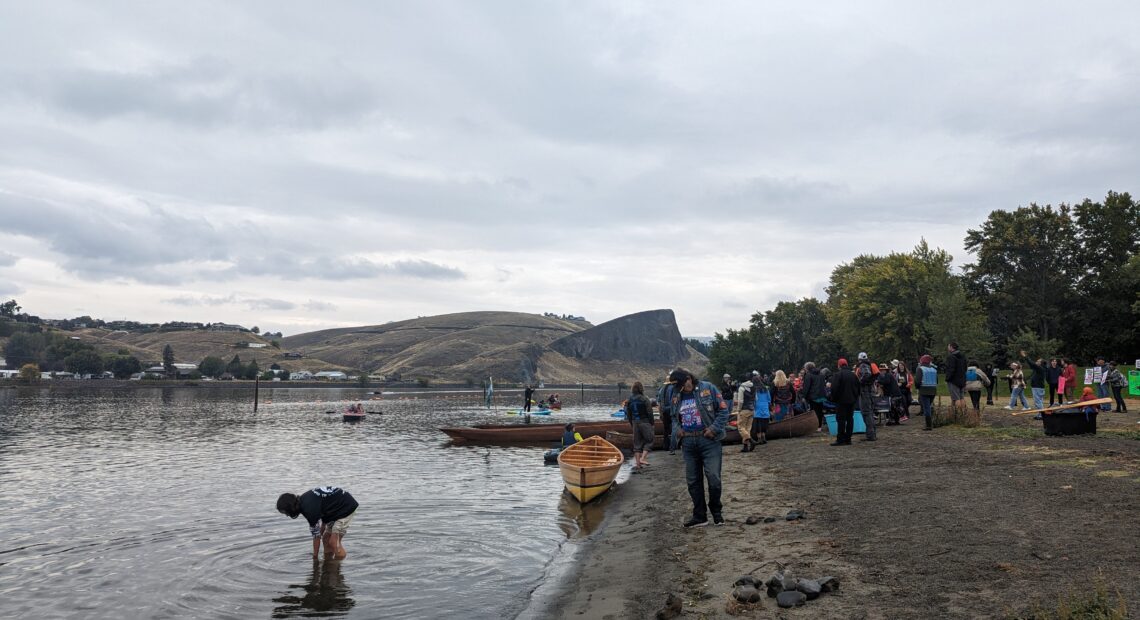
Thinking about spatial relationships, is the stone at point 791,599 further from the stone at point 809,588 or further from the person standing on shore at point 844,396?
the person standing on shore at point 844,396

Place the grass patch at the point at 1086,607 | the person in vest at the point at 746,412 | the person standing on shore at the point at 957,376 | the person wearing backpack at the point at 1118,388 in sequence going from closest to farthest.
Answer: the grass patch at the point at 1086,607 < the person standing on shore at the point at 957,376 < the person in vest at the point at 746,412 < the person wearing backpack at the point at 1118,388

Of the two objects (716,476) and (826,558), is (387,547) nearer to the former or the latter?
(716,476)

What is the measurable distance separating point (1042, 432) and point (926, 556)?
12.4m

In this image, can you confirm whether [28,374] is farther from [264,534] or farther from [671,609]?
[671,609]

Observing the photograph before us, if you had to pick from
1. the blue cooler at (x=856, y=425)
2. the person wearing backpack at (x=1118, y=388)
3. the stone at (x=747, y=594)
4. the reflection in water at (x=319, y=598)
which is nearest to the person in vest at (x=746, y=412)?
the blue cooler at (x=856, y=425)

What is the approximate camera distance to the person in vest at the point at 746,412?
73.4ft

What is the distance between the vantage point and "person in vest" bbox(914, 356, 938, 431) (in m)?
20.9

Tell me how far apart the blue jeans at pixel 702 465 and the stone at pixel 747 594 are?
11.9ft

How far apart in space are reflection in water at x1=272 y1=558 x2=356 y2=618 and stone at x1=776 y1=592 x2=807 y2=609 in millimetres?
5935

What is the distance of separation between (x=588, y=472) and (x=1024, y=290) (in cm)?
6551

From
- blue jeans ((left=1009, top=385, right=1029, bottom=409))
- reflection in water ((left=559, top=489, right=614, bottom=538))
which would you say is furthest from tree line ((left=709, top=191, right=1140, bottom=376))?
reflection in water ((left=559, top=489, right=614, bottom=538))

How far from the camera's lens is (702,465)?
449 inches

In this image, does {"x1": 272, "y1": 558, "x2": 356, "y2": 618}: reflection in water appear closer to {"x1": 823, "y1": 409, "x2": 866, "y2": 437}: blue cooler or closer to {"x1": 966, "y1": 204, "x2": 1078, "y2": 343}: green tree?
{"x1": 823, "y1": 409, "x2": 866, "y2": 437}: blue cooler

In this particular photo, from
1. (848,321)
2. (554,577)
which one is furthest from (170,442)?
(848,321)
